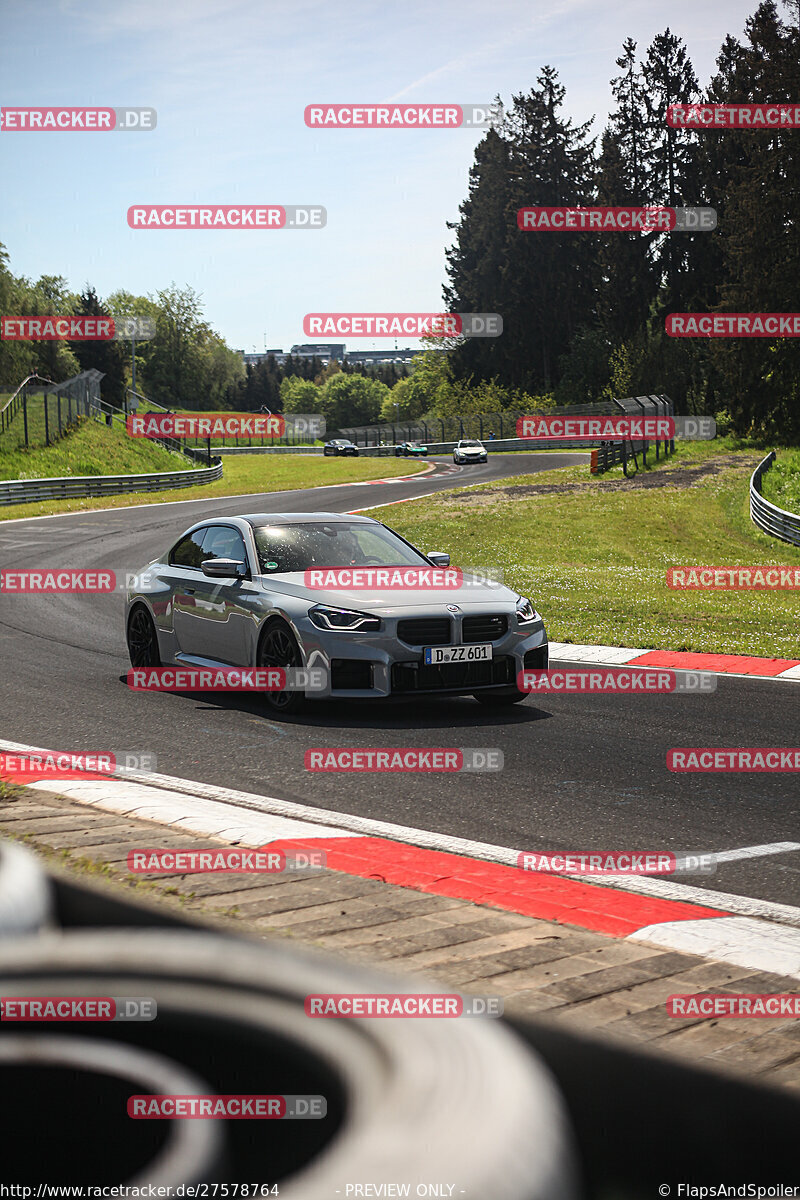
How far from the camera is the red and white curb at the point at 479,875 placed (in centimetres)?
454

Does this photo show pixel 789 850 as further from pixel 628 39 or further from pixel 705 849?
pixel 628 39

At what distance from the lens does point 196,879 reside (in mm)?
4758

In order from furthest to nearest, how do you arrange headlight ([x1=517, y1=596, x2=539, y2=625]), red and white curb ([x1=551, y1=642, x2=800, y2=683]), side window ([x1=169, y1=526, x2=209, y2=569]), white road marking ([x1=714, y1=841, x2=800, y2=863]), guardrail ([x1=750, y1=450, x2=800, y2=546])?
guardrail ([x1=750, y1=450, x2=800, y2=546]), red and white curb ([x1=551, y1=642, x2=800, y2=683]), side window ([x1=169, y1=526, x2=209, y2=569]), headlight ([x1=517, y1=596, x2=539, y2=625]), white road marking ([x1=714, y1=841, x2=800, y2=863])

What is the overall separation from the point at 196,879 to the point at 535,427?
3317 inches

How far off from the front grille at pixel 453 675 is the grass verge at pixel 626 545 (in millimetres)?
4397

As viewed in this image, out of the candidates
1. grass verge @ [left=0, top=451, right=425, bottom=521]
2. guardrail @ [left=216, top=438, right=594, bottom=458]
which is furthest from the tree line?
grass verge @ [left=0, top=451, right=425, bottom=521]

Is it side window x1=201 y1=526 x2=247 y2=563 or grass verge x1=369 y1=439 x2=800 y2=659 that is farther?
grass verge x1=369 y1=439 x2=800 y2=659

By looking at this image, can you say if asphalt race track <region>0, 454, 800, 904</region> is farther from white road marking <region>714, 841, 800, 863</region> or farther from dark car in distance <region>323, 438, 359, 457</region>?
dark car in distance <region>323, 438, 359, 457</region>

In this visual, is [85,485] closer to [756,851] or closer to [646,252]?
[756,851]

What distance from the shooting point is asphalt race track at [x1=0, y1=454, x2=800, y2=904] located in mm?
6562

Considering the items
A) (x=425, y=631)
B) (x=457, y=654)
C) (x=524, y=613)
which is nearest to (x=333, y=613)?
(x=425, y=631)

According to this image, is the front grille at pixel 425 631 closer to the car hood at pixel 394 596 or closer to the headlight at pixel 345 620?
the car hood at pixel 394 596

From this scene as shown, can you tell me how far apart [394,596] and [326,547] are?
1.21 meters

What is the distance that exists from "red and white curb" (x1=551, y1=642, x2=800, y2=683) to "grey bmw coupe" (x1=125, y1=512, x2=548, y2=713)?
2.68m
